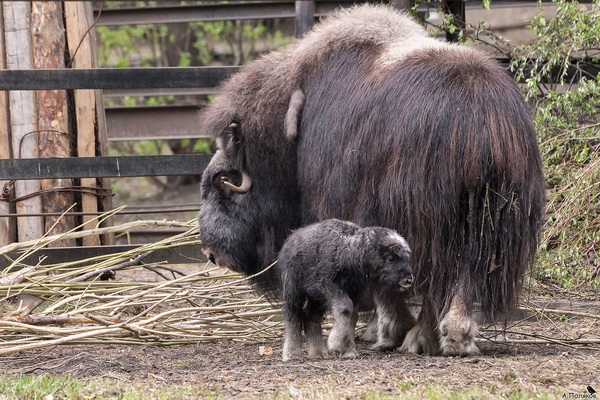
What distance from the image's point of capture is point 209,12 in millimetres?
7793

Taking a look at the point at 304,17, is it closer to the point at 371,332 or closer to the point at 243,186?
the point at 243,186

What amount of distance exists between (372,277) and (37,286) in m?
2.17

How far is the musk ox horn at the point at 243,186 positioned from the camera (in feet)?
14.1

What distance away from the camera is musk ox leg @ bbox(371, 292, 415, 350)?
157 inches

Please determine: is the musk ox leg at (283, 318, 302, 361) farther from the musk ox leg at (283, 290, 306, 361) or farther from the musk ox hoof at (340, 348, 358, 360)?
the musk ox hoof at (340, 348, 358, 360)

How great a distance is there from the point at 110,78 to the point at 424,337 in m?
3.03

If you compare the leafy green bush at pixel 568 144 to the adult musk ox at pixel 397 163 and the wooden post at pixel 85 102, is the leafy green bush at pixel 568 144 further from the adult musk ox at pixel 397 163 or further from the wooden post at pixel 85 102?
the wooden post at pixel 85 102

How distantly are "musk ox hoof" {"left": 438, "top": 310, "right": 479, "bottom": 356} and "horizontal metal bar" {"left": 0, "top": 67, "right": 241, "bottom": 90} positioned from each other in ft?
9.58

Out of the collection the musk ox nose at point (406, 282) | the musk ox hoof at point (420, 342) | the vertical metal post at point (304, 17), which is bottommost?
the musk ox hoof at point (420, 342)

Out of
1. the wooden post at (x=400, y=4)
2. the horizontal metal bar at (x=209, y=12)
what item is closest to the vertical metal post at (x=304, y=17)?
the horizontal metal bar at (x=209, y=12)

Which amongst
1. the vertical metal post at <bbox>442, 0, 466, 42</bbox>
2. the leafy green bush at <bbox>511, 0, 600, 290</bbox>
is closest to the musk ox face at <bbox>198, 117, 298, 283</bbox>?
the leafy green bush at <bbox>511, 0, 600, 290</bbox>

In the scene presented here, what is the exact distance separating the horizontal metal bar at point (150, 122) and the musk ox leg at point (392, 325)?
3.97 m

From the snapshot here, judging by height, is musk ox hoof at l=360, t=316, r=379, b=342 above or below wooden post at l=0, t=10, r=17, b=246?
below

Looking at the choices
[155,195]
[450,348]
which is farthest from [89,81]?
[155,195]
